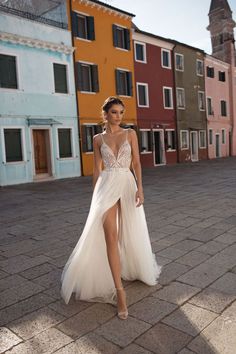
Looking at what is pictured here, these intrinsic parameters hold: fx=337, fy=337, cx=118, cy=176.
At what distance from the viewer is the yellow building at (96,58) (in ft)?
61.0

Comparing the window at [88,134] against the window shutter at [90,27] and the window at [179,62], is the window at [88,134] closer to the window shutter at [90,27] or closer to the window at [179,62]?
the window shutter at [90,27]

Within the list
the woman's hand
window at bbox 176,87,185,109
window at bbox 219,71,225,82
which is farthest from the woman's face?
window at bbox 219,71,225,82

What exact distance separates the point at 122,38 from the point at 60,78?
604 cm

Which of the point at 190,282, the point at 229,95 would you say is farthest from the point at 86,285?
the point at 229,95

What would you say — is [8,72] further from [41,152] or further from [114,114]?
[114,114]

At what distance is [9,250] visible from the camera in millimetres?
5051

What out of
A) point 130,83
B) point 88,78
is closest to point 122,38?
point 130,83

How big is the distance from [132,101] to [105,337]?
20.5 metres

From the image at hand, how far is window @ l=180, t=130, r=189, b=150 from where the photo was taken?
86.6ft

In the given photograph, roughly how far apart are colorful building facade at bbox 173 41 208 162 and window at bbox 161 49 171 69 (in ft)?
2.37

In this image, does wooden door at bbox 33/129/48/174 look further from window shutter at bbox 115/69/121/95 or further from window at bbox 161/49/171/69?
window at bbox 161/49/171/69

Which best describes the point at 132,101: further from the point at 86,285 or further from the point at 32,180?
the point at 86,285

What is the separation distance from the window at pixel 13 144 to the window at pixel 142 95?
9.74 meters

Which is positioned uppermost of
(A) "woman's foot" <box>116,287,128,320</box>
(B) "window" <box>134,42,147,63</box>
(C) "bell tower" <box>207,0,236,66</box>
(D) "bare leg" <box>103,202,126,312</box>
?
(C) "bell tower" <box>207,0,236,66</box>
